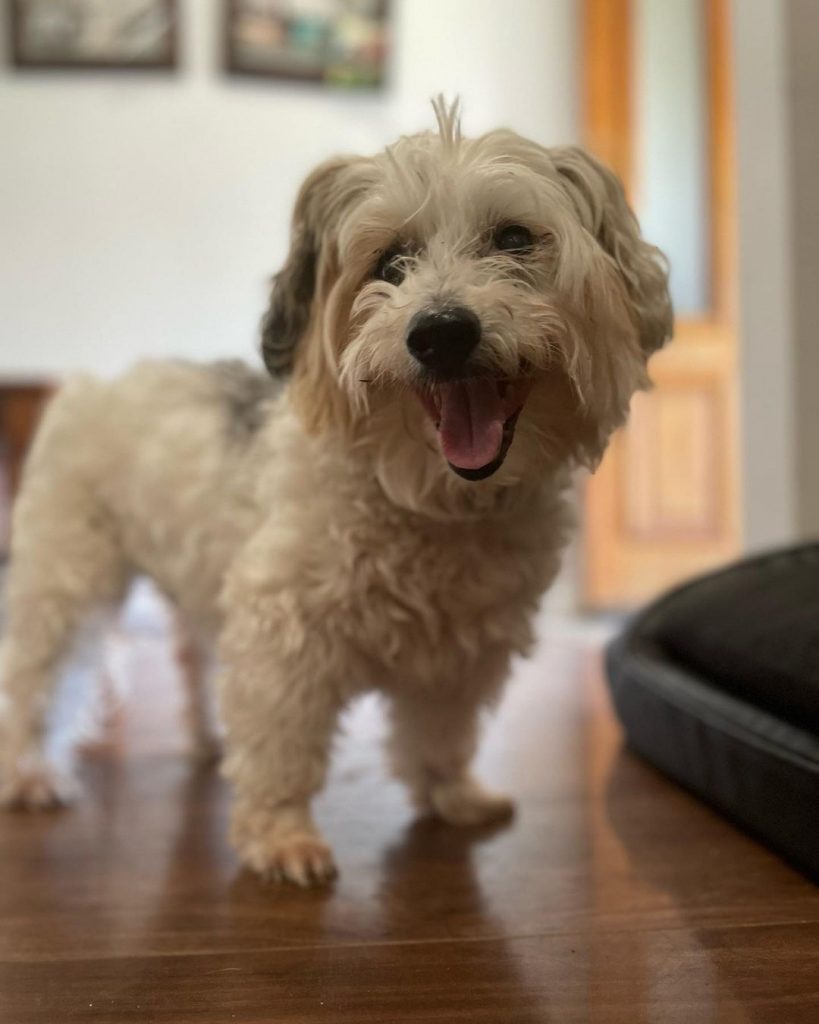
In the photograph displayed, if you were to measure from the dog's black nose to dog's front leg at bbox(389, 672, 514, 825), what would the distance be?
0.60m

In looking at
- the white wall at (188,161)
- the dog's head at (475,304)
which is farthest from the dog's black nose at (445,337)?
the white wall at (188,161)

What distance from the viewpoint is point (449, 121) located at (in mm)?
1281

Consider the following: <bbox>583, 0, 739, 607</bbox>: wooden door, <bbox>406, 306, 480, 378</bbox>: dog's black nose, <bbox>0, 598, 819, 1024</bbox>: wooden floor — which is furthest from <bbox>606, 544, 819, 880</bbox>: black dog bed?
<bbox>583, 0, 739, 607</bbox>: wooden door

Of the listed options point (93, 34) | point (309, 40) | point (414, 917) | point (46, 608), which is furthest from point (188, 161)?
point (414, 917)

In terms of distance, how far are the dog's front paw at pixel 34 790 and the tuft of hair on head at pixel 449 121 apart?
3.90ft

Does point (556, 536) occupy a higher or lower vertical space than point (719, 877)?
higher

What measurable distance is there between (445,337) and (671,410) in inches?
→ 153

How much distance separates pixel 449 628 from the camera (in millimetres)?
1406

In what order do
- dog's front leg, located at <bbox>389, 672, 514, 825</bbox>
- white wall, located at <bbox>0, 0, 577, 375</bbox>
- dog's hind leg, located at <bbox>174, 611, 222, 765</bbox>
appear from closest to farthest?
dog's front leg, located at <bbox>389, 672, 514, 825</bbox> → dog's hind leg, located at <bbox>174, 611, 222, 765</bbox> → white wall, located at <bbox>0, 0, 577, 375</bbox>

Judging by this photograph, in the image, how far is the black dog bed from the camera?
1347 mm

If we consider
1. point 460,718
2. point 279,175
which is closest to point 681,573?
point 279,175

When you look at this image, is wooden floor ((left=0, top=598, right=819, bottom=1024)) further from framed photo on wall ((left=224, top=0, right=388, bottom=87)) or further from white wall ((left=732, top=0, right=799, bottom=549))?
framed photo on wall ((left=224, top=0, right=388, bottom=87))

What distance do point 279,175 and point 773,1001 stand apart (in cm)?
454

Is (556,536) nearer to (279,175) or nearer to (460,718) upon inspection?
(460,718)
